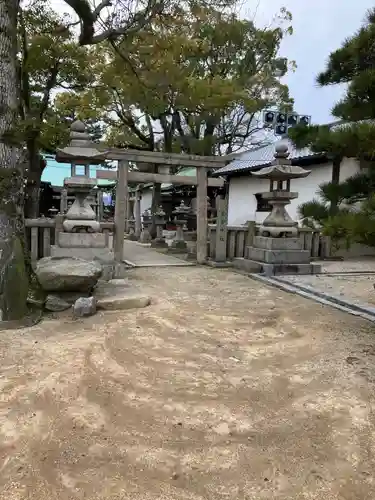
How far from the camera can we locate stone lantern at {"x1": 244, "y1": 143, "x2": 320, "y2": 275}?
927 cm

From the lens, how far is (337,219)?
4090mm

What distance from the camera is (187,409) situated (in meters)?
3.12

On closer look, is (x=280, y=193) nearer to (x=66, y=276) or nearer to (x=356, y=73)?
(x=356, y=73)

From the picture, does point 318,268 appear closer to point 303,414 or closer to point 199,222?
point 199,222

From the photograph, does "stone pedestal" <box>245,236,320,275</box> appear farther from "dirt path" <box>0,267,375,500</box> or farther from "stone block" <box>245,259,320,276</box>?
"dirt path" <box>0,267,375,500</box>

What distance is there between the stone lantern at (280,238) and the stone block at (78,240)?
11.8 ft

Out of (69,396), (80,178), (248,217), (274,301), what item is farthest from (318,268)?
(248,217)

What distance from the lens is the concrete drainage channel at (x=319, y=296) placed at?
5.82m

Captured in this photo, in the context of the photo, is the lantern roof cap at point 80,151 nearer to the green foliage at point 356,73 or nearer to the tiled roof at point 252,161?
the green foliage at point 356,73

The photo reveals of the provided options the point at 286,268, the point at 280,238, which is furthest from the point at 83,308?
the point at 280,238

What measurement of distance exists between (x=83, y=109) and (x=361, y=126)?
12158 mm

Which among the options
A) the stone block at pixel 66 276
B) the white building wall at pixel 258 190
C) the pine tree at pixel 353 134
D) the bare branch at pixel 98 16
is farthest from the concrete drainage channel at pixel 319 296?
the white building wall at pixel 258 190

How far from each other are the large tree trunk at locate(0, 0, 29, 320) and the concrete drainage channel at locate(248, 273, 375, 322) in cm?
439

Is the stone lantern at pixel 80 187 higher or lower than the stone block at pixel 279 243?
higher
